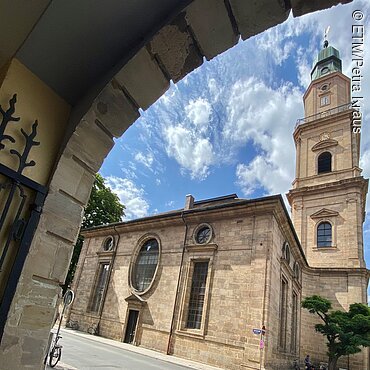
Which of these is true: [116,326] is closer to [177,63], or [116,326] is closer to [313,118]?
[177,63]

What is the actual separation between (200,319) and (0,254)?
15.5 metres

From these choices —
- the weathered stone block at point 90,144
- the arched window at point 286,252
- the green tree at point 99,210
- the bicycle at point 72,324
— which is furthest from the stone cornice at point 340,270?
the weathered stone block at point 90,144

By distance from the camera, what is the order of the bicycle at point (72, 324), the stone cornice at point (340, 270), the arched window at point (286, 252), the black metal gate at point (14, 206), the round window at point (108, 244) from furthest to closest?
1. the round window at point (108, 244)
2. the stone cornice at point (340, 270)
3. the bicycle at point (72, 324)
4. the arched window at point (286, 252)
5. the black metal gate at point (14, 206)

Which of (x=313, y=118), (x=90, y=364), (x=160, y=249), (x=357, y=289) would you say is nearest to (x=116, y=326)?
(x=160, y=249)

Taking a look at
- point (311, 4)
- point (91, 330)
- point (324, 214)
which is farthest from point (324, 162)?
point (311, 4)

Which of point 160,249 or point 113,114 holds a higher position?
point 160,249

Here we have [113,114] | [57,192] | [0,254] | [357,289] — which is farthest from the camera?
[357,289]

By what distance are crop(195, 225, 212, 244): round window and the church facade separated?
7cm

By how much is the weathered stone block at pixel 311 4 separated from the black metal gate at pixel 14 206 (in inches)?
81.3

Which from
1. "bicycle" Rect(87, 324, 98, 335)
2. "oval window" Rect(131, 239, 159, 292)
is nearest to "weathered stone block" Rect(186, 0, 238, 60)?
"oval window" Rect(131, 239, 159, 292)

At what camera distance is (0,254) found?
2055mm

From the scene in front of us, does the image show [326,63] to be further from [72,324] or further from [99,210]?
[72,324]

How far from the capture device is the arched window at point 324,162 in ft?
91.8

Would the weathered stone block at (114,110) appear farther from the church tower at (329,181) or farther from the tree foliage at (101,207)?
the tree foliage at (101,207)
